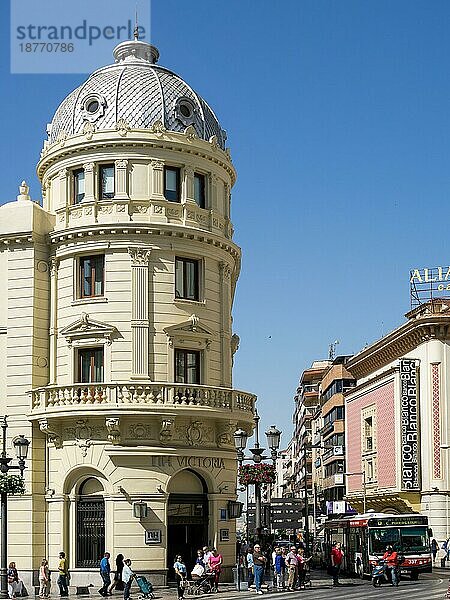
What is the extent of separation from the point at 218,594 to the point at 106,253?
13300 millimetres

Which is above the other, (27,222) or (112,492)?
(27,222)

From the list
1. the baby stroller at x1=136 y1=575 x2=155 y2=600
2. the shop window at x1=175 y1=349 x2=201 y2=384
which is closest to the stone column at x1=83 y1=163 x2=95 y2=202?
the shop window at x1=175 y1=349 x2=201 y2=384

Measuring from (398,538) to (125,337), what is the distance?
17626 mm

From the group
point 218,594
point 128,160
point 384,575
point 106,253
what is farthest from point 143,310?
point 384,575

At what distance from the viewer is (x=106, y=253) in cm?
4147

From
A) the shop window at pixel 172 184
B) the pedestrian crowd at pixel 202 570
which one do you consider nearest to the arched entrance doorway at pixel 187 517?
the pedestrian crowd at pixel 202 570


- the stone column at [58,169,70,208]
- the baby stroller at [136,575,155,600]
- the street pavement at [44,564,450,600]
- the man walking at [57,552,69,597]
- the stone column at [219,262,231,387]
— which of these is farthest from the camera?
the stone column at [219,262,231,387]

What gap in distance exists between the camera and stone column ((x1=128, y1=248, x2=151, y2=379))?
40.8 m

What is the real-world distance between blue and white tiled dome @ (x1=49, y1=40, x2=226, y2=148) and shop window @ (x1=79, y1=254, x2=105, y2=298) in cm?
531

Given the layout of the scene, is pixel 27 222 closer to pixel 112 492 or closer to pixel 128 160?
pixel 128 160

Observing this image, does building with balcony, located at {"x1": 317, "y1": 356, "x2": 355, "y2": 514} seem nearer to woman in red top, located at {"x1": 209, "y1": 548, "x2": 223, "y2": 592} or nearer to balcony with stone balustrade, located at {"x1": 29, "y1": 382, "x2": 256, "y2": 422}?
balcony with stone balustrade, located at {"x1": 29, "y1": 382, "x2": 256, "y2": 422}

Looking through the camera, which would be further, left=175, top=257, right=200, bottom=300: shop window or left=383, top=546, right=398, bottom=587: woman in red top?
left=383, top=546, right=398, bottom=587: woman in red top

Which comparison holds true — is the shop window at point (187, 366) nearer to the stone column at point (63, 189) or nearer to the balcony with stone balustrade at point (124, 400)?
the balcony with stone balustrade at point (124, 400)

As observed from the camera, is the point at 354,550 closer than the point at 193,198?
No
